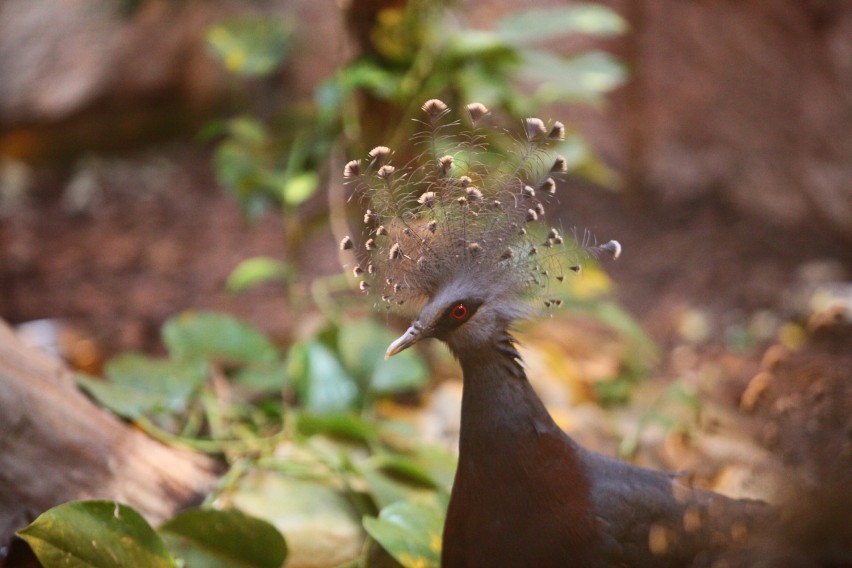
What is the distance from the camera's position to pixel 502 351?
157 centimetres

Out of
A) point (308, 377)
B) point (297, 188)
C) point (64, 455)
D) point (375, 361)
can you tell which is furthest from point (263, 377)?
point (64, 455)

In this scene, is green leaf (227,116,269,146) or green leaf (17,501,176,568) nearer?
green leaf (17,501,176,568)

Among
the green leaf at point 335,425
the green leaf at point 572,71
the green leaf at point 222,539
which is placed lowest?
the green leaf at point 222,539

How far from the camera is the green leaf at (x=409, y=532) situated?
1.72m

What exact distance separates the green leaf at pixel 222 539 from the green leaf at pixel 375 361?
31.8 inches

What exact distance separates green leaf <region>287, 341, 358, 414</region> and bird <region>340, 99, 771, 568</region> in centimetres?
98

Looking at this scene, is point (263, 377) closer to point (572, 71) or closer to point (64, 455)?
point (64, 455)

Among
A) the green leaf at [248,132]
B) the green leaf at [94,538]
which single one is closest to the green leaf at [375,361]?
the green leaf at [248,132]

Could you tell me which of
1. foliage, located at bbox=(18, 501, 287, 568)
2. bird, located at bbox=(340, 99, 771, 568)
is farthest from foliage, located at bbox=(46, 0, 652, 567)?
bird, located at bbox=(340, 99, 771, 568)

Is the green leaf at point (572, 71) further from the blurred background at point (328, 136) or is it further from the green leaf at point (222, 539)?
the green leaf at point (222, 539)

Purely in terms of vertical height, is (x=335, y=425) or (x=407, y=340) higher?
(x=407, y=340)

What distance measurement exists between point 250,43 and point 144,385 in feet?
4.50

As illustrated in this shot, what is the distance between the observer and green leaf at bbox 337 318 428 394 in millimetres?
2584

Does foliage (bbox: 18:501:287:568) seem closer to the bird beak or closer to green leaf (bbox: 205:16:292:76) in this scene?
the bird beak
